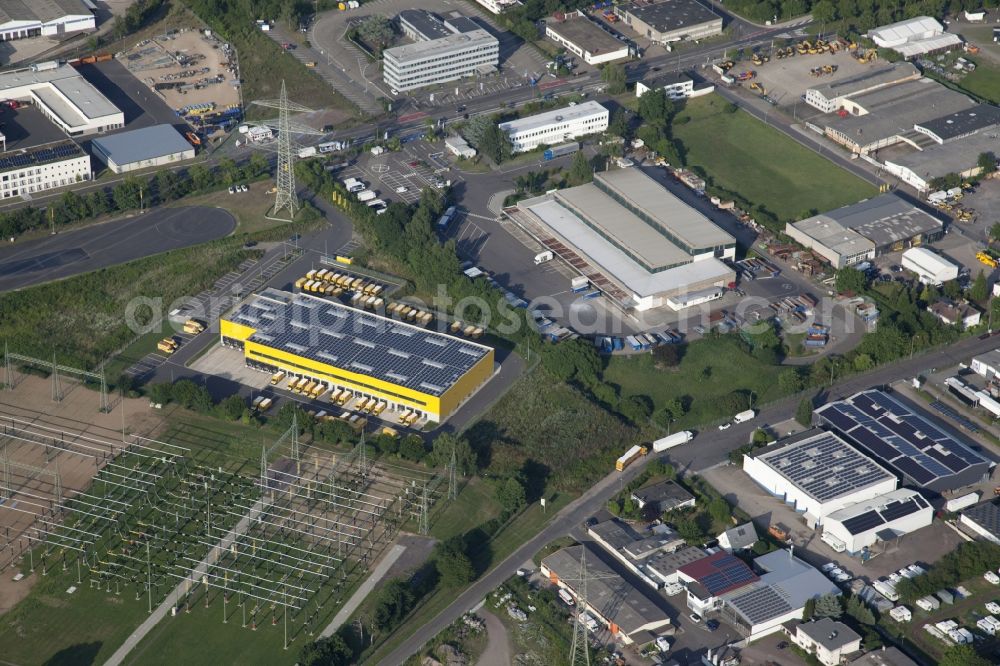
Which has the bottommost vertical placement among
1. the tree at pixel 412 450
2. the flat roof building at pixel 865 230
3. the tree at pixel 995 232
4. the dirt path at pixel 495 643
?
the dirt path at pixel 495 643

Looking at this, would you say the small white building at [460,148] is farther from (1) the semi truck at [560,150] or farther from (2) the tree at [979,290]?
(2) the tree at [979,290]

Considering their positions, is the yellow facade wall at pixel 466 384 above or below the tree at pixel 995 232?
below

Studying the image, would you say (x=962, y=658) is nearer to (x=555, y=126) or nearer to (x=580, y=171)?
(x=580, y=171)

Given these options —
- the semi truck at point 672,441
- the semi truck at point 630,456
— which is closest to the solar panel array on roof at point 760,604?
the semi truck at point 630,456

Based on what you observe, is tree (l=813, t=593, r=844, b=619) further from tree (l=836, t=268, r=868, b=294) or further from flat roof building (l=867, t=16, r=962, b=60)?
flat roof building (l=867, t=16, r=962, b=60)

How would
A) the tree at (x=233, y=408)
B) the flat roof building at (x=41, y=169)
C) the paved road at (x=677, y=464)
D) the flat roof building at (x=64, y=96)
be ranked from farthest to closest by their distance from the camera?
the flat roof building at (x=64, y=96) < the flat roof building at (x=41, y=169) < the tree at (x=233, y=408) < the paved road at (x=677, y=464)

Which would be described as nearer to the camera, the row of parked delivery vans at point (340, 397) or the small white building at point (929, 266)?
the row of parked delivery vans at point (340, 397)

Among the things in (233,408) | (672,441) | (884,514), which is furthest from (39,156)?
(884,514)

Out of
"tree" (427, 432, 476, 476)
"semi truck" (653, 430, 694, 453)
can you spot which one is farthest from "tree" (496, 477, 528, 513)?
"semi truck" (653, 430, 694, 453)

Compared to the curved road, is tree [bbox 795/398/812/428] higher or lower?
higher

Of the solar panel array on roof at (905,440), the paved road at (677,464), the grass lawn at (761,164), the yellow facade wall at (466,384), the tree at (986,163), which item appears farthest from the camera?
the tree at (986,163)
